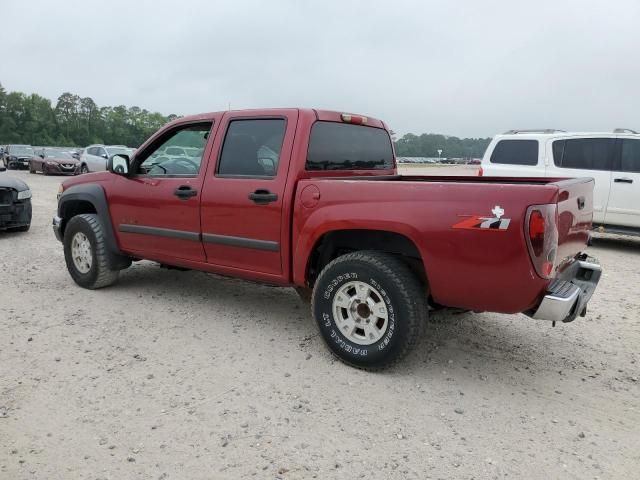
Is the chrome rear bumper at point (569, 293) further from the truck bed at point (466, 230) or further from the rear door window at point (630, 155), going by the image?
the rear door window at point (630, 155)

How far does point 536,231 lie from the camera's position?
284cm

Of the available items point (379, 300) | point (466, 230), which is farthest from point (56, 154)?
point (466, 230)

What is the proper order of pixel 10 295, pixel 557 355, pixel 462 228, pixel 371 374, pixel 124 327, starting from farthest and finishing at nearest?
pixel 10 295 < pixel 124 327 < pixel 557 355 < pixel 371 374 < pixel 462 228

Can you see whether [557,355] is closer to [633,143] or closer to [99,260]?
[99,260]

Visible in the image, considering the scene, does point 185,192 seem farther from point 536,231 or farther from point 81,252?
point 536,231

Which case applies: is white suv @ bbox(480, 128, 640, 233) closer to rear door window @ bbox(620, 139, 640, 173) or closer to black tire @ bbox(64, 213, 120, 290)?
rear door window @ bbox(620, 139, 640, 173)

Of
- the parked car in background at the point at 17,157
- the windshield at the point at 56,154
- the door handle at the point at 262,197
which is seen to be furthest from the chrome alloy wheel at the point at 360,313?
the parked car in background at the point at 17,157

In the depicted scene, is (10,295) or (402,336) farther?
(10,295)

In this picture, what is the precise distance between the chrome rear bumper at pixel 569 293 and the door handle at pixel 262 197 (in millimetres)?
1934

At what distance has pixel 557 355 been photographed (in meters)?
3.91

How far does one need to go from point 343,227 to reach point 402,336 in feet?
2.67

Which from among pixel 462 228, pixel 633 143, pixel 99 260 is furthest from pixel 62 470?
pixel 633 143

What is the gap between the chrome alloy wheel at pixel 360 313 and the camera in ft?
11.3

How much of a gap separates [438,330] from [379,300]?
1153 mm
